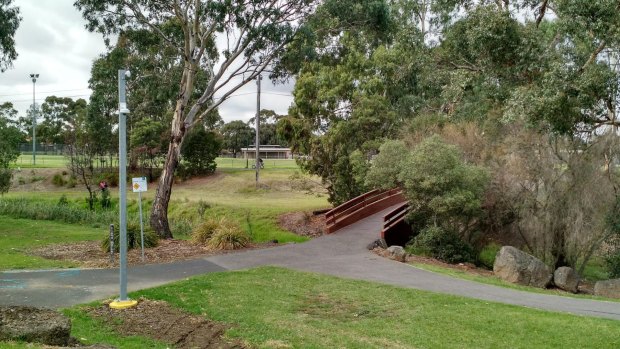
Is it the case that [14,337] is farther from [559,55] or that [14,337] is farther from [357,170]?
[357,170]

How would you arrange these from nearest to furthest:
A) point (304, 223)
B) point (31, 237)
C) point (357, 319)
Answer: point (357, 319)
point (31, 237)
point (304, 223)

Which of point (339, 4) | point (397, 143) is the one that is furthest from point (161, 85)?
point (397, 143)

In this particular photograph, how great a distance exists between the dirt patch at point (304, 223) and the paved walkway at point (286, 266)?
5.38 meters

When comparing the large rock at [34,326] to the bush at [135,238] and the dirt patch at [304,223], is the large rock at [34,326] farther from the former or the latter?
the dirt patch at [304,223]

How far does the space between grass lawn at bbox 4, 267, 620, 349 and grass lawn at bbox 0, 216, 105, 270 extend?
494 cm

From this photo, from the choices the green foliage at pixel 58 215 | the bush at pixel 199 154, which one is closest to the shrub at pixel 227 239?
the green foliage at pixel 58 215

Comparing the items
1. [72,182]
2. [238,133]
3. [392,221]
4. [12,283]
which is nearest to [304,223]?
[392,221]

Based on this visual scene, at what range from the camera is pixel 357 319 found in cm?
934

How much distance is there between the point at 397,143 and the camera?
2064cm

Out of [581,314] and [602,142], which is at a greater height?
[602,142]

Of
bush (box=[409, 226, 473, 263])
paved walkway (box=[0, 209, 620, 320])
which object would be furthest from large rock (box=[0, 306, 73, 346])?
bush (box=[409, 226, 473, 263])

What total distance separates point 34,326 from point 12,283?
20.4 ft

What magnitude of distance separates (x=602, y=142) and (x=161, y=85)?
53.3ft

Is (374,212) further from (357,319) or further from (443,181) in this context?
(357,319)
